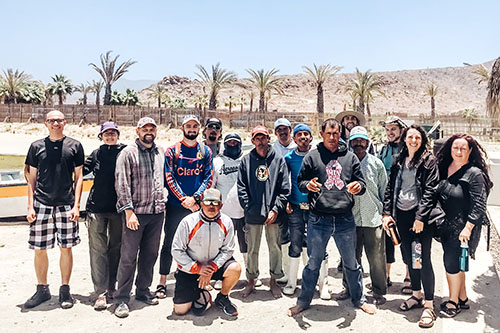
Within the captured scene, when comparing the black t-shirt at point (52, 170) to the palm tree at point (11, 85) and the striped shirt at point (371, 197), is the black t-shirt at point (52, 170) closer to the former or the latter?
the striped shirt at point (371, 197)

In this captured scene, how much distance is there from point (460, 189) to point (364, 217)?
970 mm

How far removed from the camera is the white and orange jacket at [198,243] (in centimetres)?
397

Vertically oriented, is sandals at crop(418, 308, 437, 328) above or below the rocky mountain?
below

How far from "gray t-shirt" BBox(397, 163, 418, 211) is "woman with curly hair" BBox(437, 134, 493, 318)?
0.87ft

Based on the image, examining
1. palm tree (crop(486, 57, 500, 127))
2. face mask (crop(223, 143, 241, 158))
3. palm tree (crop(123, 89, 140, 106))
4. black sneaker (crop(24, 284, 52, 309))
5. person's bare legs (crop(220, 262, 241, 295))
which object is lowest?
black sneaker (crop(24, 284, 52, 309))

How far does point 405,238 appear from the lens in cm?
411

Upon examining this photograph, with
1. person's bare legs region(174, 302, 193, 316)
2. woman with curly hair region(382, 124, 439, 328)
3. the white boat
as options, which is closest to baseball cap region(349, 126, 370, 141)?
woman with curly hair region(382, 124, 439, 328)

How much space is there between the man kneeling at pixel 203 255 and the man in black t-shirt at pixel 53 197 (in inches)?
49.5

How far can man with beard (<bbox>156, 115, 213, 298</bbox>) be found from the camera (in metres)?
4.51

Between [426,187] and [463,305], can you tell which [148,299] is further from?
[463,305]

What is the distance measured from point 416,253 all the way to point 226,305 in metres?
2.01

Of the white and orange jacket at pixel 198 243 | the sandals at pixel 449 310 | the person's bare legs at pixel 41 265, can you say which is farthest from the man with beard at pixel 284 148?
the person's bare legs at pixel 41 265

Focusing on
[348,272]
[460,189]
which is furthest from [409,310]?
[460,189]

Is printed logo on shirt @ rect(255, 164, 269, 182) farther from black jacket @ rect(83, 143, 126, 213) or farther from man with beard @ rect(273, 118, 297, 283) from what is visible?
black jacket @ rect(83, 143, 126, 213)
